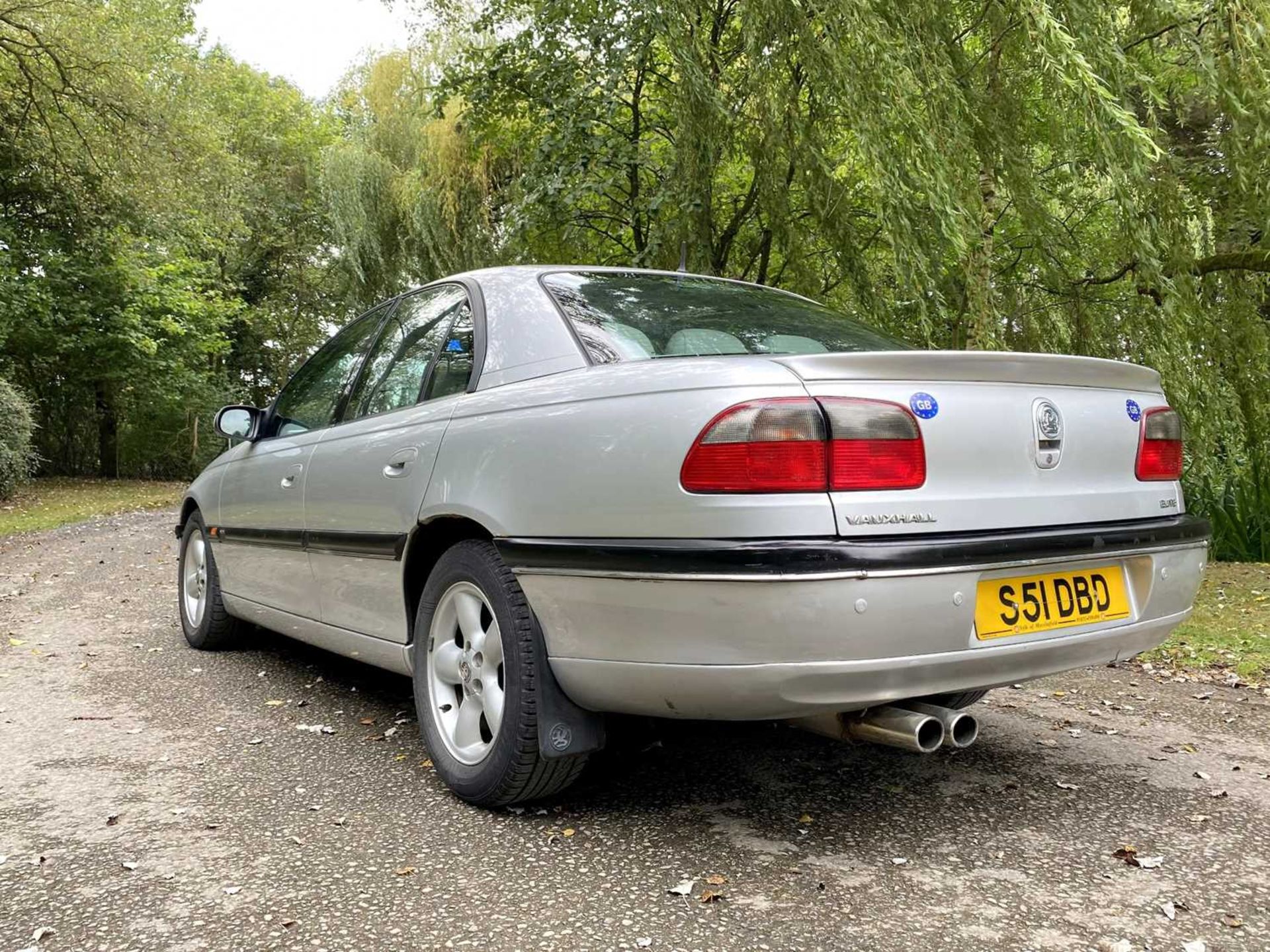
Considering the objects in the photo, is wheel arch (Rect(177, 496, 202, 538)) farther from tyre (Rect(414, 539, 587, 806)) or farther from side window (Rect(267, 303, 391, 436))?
tyre (Rect(414, 539, 587, 806))

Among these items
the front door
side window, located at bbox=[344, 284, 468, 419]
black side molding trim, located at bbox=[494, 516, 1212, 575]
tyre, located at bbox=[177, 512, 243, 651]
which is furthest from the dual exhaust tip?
tyre, located at bbox=[177, 512, 243, 651]

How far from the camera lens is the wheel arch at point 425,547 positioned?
289 cm

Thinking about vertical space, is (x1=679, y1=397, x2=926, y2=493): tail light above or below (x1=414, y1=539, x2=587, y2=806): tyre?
above

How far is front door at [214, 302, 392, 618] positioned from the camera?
152 inches

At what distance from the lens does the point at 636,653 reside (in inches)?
91.3

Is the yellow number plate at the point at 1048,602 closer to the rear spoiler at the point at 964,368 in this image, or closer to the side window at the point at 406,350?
the rear spoiler at the point at 964,368

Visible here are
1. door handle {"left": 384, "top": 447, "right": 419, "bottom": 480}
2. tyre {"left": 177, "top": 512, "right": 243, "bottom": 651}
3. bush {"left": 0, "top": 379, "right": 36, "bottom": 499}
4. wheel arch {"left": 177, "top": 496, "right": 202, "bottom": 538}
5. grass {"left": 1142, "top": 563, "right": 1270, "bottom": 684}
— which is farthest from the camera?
bush {"left": 0, "top": 379, "right": 36, "bottom": 499}

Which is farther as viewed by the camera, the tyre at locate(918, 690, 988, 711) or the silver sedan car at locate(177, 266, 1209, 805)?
the tyre at locate(918, 690, 988, 711)

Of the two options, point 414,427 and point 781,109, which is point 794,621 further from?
point 781,109

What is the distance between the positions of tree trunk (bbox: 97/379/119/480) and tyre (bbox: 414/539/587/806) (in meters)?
22.5

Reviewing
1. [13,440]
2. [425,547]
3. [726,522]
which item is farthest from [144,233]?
[726,522]

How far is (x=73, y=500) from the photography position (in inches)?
640

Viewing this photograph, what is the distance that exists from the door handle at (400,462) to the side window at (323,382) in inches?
31.8

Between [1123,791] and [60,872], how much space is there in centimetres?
285
